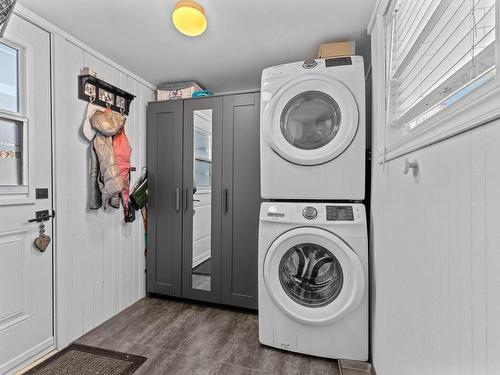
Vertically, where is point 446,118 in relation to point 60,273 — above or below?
above

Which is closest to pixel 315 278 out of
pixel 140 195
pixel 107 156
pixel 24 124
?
pixel 140 195

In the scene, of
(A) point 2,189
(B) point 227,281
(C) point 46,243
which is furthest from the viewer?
(B) point 227,281

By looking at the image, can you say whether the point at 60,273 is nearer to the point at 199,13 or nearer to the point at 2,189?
the point at 2,189

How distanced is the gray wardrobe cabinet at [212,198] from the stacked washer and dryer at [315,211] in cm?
45

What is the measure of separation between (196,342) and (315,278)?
38.1 inches

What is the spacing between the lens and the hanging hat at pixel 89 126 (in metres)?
1.98

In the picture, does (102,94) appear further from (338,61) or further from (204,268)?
(338,61)

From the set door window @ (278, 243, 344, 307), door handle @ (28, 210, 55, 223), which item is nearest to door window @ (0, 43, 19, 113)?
door handle @ (28, 210, 55, 223)

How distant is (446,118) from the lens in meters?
0.74

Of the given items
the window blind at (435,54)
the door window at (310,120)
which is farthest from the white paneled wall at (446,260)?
the door window at (310,120)

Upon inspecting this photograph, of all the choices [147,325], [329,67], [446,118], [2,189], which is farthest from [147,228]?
[446,118]

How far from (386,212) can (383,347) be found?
0.73 metres

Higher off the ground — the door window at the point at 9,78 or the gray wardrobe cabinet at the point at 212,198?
the door window at the point at 9,78

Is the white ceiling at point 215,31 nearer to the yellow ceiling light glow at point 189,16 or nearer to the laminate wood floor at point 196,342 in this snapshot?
the yellow ceiling light glow at point 189,16
